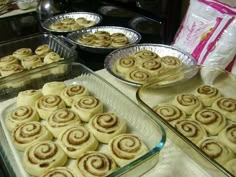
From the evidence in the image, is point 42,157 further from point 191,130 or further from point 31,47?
point 31,47

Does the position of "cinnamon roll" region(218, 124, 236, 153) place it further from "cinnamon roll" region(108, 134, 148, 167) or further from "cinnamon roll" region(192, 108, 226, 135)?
"cinnamon roll" region(108, 134, 148, 167)

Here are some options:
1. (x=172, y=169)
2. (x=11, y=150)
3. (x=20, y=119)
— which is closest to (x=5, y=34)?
(x=20, y=119)

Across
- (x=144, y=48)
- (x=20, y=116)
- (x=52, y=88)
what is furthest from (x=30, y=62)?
(x=144, y=48)

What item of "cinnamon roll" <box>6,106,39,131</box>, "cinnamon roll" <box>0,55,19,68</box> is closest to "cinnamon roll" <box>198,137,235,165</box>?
"cinnamon roll" <box>6,106,39,131</box>

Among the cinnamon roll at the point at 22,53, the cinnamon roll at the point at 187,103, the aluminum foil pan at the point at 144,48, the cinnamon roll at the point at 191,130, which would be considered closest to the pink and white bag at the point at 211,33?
the aluminum foil pan at the point at 144,48

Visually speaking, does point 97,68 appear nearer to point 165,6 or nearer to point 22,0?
point 165,6

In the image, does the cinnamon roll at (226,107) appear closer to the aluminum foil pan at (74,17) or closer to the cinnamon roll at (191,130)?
the cinnamon roll at (191,130)
